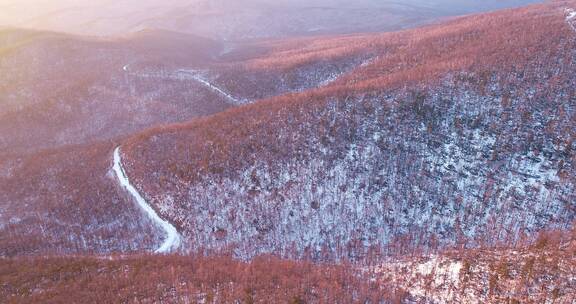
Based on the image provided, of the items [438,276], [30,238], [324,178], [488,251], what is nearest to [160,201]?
[30,238]

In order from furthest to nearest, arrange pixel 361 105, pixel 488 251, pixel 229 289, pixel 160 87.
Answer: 1. pixel 160 87
2. pixel 361 105
3. pixel 488 251
4. pixel 229 289

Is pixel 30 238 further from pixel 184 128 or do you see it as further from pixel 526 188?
pixel 526 188

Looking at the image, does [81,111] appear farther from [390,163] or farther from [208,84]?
[390,163]

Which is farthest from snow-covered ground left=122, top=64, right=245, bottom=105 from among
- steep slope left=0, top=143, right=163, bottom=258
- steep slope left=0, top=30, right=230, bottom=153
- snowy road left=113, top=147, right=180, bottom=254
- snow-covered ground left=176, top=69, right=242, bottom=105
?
snowy road left=113, top=147, right=180, bottom=254

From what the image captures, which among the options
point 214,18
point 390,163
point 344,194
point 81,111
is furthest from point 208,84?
point 214,18

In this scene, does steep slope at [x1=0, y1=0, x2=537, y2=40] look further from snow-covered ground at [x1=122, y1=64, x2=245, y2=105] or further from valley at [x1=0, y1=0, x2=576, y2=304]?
valley at [x1=0, y1=0, x2=576, y2=304]

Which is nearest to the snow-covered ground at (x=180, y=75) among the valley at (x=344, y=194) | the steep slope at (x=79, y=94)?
the steep slope at (x=79, y=94)

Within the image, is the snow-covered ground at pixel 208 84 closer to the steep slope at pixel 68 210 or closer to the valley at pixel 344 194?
the valley at pixel 344 194
